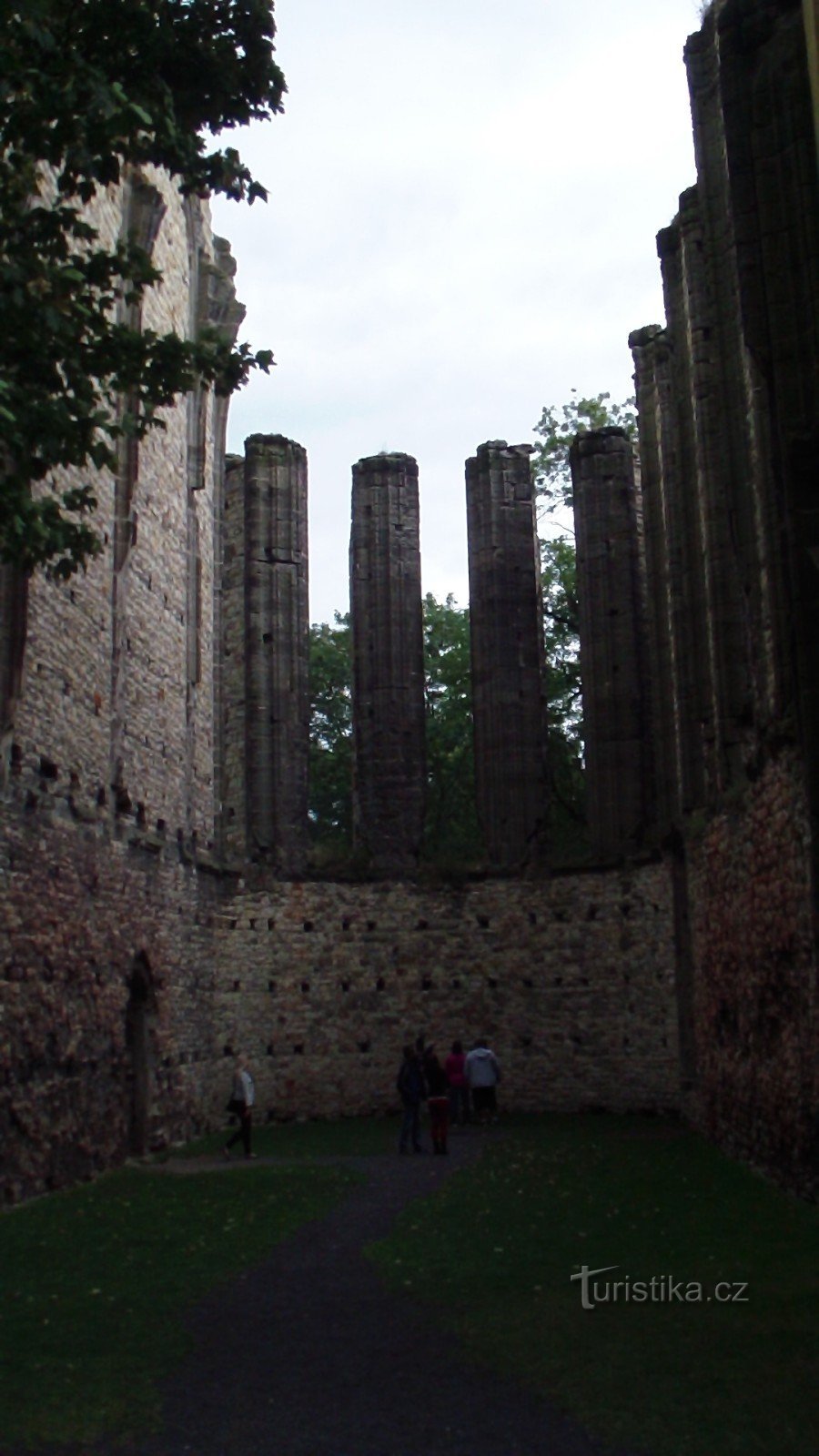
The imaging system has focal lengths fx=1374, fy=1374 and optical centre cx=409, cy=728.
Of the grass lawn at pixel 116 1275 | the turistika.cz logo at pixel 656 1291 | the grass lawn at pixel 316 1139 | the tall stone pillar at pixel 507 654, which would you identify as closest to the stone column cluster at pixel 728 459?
the tall stone pillar at pixel 507 654

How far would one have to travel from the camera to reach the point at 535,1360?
239 inches

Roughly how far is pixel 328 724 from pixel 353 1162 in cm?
1898

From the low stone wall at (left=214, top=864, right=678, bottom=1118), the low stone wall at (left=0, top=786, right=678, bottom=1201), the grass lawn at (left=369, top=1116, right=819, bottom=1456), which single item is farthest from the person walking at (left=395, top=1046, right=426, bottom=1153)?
the low stone wall at (left=214, top=864, right=678, bottom=1118)

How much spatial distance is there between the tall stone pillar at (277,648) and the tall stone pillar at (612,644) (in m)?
4.47

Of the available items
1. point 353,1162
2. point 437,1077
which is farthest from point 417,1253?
point 437,1077

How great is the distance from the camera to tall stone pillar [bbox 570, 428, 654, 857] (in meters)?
20.7

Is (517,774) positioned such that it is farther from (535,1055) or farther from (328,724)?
(328,724)

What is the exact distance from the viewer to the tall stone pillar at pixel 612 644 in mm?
20703

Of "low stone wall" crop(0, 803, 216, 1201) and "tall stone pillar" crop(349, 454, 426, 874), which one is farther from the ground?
"tall stone pillar" crop(349, 454, 426, 874)

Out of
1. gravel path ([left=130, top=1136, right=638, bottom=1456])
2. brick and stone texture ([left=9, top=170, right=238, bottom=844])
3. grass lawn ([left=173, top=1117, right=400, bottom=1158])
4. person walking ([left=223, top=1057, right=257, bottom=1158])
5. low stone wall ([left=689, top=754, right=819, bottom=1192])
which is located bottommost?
grass lawn ([left=173, top=1117, right=400, bottom=1158])

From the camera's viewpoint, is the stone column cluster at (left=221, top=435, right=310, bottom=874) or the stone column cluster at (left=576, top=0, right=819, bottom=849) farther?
the stone column cluster at (left=221, top=435, right=310, bottom=874)

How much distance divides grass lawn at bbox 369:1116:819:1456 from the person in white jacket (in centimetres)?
519

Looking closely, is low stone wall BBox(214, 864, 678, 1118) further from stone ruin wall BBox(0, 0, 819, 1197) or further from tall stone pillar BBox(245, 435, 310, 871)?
tall stone pillar BBox(245, 435, 310, 871)

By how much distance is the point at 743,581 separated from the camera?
44.5 ft
